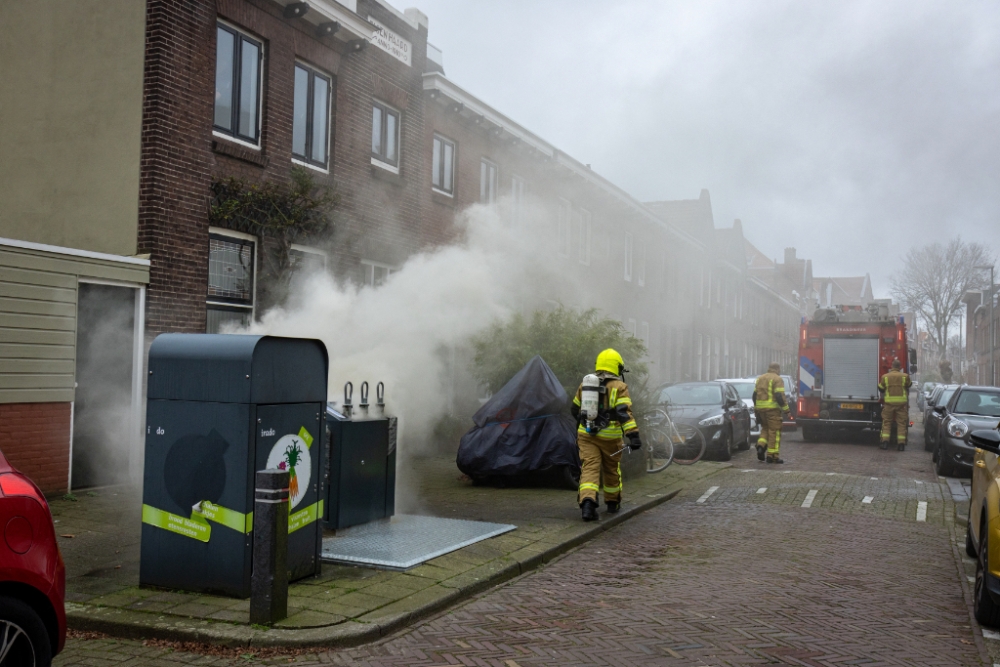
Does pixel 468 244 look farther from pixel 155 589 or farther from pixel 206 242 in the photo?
pixel 155 589

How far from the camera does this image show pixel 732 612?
5.60 m

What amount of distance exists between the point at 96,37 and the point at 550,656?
30.6 ft

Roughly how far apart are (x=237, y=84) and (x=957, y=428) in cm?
1156

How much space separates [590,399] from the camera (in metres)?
8.59

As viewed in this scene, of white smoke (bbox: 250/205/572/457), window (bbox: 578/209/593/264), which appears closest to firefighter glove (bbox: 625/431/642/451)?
white smoke (bbox: 250/205/572/457)

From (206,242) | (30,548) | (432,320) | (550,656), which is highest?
(206,242)

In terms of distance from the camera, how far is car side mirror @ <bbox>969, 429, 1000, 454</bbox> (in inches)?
223

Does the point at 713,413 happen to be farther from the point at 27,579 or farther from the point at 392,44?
the point at 27,579

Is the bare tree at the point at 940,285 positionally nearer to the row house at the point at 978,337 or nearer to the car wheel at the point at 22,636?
the row house at the point at 978,337

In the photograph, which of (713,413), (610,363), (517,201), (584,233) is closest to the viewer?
(610,363)

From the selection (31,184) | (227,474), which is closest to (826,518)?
(227,474)

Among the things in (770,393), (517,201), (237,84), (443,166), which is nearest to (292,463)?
(237,84)

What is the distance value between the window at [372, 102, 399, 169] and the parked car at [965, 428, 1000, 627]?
1058 centimetres

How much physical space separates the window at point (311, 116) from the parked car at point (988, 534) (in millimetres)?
9685
